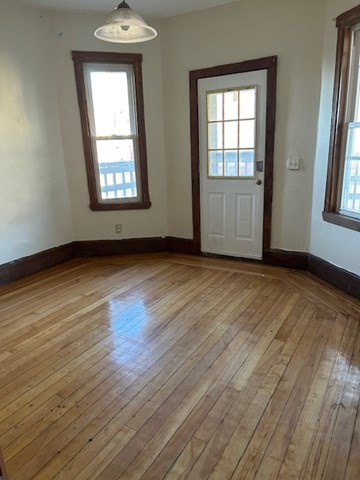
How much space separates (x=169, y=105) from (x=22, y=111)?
5.37 feet

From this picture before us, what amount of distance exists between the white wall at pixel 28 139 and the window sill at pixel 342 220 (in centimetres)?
300

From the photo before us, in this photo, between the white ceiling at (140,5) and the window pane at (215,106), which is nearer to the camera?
the white ceiling at (140,5)

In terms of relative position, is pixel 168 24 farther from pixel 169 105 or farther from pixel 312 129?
pixel 312 129

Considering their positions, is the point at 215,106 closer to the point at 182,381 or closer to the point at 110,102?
the point at 110,102

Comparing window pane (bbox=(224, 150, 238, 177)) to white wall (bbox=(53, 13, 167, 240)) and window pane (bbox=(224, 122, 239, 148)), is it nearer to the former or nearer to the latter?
window pane (bbox=(224, 122, 239, 148))

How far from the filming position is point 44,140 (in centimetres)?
383

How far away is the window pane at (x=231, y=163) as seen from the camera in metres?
3.79

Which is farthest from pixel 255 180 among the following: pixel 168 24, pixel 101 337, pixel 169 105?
pixel 101 337

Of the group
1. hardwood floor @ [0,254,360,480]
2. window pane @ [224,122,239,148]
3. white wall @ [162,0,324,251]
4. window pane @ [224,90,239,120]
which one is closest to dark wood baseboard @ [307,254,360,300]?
hardwood floor @ [0,254,360,480]

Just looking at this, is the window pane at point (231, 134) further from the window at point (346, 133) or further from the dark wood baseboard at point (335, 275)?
the dark wood baseboard at point (335, 275)

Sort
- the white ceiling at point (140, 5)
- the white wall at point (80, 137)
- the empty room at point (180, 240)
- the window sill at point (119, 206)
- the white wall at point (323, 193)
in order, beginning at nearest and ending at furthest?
the empty room at point (180, 240), the white wall at point (323, 193), the white ceiling at point (140, 5), the white wall at point (80, 137), the window sill at point (119, 206)

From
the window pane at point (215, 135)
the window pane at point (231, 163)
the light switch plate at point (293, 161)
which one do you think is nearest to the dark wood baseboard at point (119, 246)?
the window pane at point (231, 163)

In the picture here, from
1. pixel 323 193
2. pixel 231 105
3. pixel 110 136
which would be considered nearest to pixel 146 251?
pixel 110 136

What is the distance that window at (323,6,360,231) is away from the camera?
284 cm
